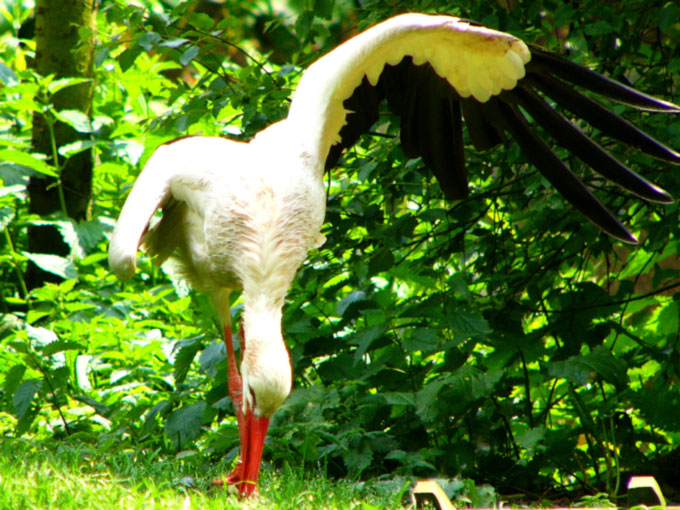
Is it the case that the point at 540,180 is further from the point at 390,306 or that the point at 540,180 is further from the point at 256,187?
the point at 256,187

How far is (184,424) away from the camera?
157 inches

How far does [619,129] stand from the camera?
3418 mm

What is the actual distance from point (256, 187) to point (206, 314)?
93 cm

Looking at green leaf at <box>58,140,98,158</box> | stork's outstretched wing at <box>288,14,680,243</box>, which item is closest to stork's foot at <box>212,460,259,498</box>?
stork's outstretched wing at <box>288,14,680,243</box>

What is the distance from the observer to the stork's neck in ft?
10.8

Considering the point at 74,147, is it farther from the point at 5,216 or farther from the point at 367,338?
the point at 367,338

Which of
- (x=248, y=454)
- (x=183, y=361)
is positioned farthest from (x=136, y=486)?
(x=183, y=361)

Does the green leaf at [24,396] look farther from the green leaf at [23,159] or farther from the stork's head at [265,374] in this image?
the green leaf at [23,159]

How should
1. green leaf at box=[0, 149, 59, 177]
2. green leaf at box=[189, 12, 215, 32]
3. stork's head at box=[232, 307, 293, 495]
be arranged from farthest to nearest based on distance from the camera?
green leaf at box=[0, 149, 59, 177] → green leaf at box=[189, 12, 215, 32] → stork's head at box=[232, 307, 293, 495]

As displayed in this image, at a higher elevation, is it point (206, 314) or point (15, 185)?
point (15, 185)

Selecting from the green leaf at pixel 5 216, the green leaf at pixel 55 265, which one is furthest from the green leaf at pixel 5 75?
the green leaf at pixel 55 265

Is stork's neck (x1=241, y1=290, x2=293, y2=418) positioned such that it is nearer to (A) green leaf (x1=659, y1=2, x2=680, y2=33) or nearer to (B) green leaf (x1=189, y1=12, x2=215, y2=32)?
(B) green leaf (x1=189, y1=12, x2=215, y2=32)

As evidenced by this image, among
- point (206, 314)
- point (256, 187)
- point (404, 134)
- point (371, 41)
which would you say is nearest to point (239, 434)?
point (206, 314)

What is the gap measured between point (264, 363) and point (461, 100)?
1.54 m
